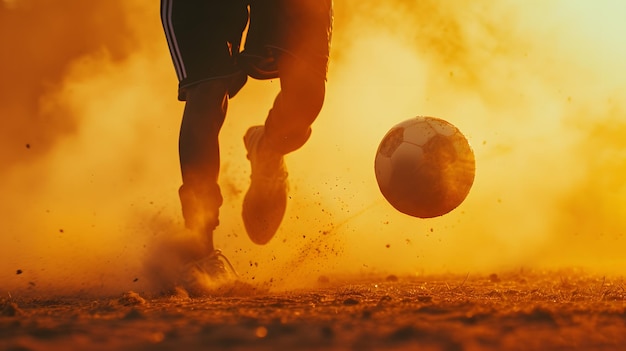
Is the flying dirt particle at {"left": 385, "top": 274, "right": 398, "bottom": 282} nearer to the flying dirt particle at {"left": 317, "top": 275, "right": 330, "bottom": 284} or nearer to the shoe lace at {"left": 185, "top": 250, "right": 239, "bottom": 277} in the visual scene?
the flying dirt particle at {"left": 317, "top": 275, "right": 330, "bottom": 284}

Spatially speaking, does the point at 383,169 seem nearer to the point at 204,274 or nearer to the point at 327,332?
the point at 204,274

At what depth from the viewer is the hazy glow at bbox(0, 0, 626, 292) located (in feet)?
17.5

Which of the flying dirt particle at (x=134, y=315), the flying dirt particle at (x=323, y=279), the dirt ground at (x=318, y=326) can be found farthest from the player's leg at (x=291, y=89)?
the flying dirt particle at (x=134, y=315)

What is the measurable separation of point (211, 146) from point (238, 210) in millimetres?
1356

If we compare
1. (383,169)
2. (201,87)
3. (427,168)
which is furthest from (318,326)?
(383,169)

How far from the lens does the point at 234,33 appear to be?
3.47 meters

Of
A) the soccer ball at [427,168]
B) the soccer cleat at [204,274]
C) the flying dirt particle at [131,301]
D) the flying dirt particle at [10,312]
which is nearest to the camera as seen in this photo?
the flying dirt particle at [10,312]

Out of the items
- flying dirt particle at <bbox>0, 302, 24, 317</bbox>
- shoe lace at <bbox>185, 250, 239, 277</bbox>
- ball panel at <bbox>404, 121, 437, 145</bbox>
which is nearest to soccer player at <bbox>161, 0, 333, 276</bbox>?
shoe lace at <bbox>185, 250, 239, 277</bbox>

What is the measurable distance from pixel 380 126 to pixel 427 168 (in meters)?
2.48

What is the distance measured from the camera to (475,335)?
1696mm

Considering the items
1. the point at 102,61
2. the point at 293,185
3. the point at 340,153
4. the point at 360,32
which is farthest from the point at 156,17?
the point at 293,185

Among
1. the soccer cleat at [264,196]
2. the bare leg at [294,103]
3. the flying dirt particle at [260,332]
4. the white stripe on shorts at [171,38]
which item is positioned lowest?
the flying dirt particle at [260,332]

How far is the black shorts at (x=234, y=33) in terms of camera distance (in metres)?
3.33

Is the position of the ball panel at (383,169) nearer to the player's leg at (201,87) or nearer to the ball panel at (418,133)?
the ball panel at (418,133)
